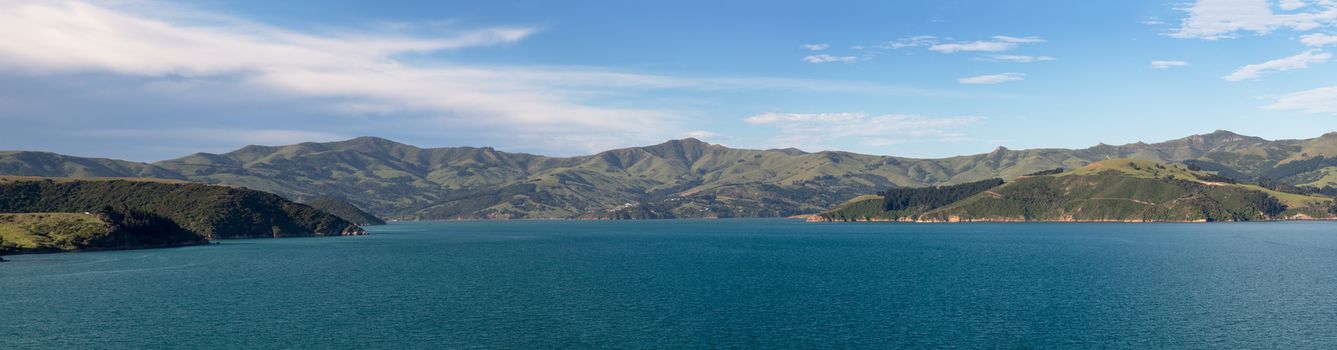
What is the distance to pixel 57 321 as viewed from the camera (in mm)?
89500

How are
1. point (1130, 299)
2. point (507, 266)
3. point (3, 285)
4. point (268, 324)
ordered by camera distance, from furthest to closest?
Result: 1. point (507, 266)
2. point (3, 285)
3. point (1130, 299)
4. point (268, 324)

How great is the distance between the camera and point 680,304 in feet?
331

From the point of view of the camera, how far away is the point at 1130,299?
102312 millimetres

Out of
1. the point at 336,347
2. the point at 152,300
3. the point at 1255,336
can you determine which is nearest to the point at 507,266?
the point at 152,300

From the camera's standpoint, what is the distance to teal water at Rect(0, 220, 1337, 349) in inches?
3066

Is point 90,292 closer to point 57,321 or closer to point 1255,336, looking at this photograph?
point 57,321

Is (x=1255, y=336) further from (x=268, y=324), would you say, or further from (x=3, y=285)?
(x=3, y=285)

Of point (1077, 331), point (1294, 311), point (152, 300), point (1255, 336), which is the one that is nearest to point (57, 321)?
point (152, 300)

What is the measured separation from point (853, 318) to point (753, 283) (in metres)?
35.9

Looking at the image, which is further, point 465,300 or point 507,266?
point 507,266

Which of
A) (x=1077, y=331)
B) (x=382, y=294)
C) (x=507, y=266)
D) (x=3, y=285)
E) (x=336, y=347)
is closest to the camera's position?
(x=336, y=347)

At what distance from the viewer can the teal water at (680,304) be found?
255ft

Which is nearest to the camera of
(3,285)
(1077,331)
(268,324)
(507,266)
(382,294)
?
(1077,331)

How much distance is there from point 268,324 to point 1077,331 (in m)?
80.6
